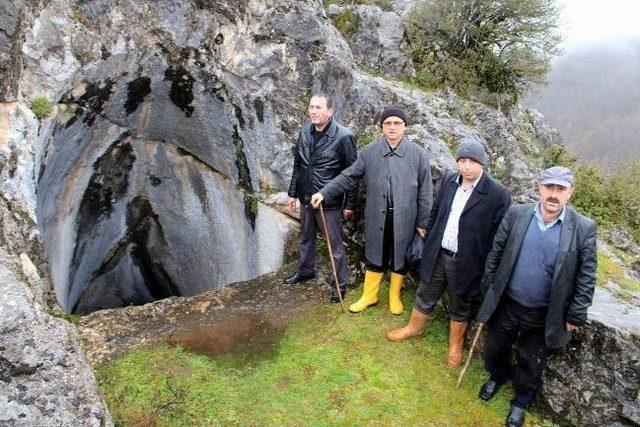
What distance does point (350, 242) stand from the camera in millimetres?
8492

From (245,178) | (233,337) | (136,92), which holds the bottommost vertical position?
(233,337)

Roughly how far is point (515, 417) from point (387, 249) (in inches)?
103

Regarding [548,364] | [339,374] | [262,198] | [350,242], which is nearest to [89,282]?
[262,198]

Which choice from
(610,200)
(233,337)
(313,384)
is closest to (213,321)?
(233,337)

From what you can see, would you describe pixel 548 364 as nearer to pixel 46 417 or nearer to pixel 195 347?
pixel 195 347

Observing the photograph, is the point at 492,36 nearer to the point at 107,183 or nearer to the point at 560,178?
the point at 107,183

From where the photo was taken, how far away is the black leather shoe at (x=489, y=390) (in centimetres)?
584

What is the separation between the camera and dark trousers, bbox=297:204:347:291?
739 centimetres

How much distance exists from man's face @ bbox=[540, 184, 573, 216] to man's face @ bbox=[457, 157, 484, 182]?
86 cm

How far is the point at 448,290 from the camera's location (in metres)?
6.16

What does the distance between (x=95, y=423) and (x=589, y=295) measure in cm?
457

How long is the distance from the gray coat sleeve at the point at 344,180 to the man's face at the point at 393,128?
552 millimetres

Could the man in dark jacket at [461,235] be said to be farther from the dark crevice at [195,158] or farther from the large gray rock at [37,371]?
the dark crevice at [195,158]

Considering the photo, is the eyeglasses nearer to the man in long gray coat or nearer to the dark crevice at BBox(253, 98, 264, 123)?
the man in long gray coat
